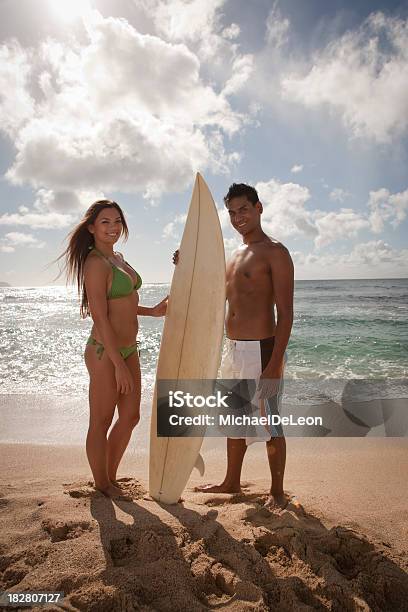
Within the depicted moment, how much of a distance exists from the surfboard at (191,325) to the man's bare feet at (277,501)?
0.49 meters

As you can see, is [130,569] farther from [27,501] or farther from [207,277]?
[207,277]

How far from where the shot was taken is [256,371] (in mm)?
2766

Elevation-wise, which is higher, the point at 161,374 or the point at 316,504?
the point at 161,374

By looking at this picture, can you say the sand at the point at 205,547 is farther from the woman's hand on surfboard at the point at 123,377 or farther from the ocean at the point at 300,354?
the ocean at the point at 300,354

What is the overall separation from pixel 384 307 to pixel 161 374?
21434 mm

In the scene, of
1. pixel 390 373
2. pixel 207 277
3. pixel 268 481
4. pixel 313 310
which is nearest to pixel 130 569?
pixel 268 481

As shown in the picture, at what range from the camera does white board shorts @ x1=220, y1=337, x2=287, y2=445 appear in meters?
2.71

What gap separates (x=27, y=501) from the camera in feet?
7.98

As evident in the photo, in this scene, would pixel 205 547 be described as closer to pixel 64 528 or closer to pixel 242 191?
pixel 64 528

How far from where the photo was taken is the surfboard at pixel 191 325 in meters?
2.72

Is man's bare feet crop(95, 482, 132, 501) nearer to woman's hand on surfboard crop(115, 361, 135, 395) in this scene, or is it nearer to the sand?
the sand

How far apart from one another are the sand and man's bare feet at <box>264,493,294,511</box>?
0.06 meters

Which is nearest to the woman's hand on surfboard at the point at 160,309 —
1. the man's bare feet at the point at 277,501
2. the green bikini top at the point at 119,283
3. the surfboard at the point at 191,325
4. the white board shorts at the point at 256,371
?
the surfboard at the point at 191,325

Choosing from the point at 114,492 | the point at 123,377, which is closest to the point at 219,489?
the point at 114,492
